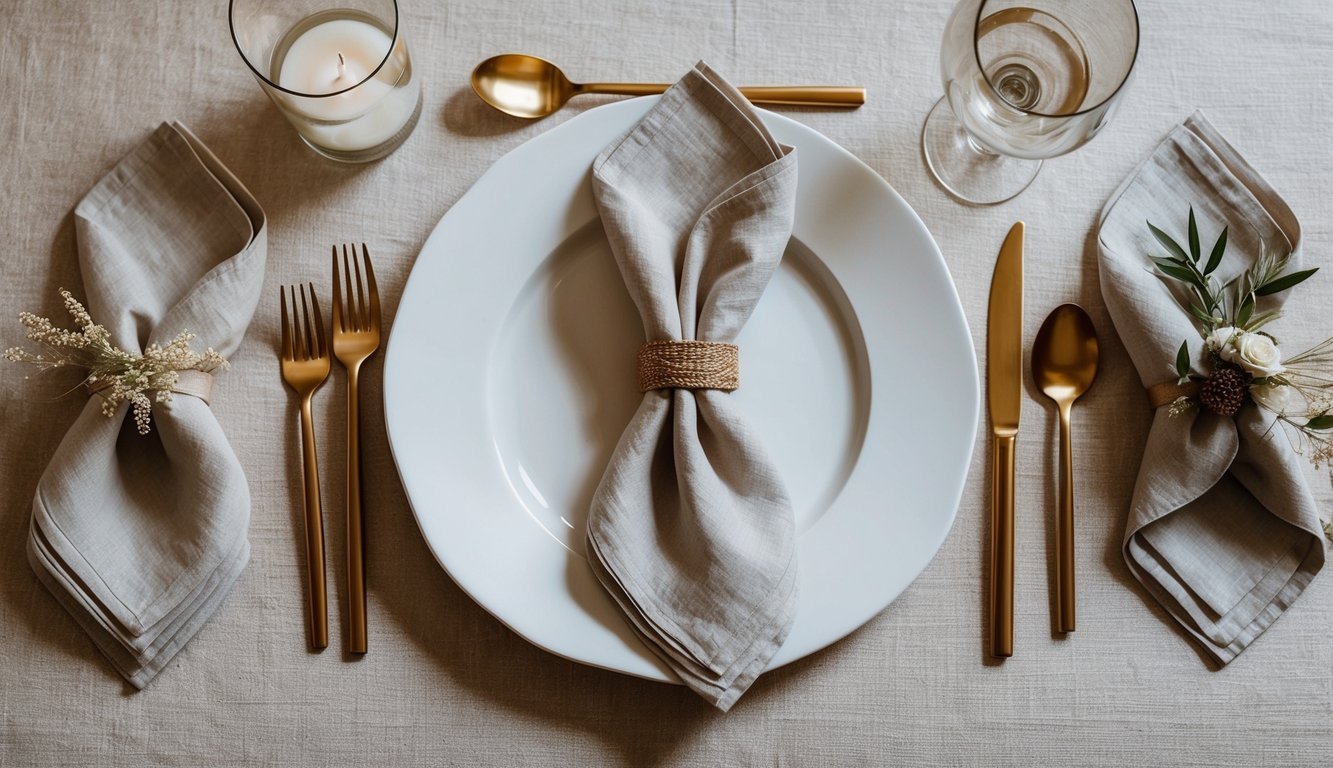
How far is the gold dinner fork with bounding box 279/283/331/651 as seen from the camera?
0.83m

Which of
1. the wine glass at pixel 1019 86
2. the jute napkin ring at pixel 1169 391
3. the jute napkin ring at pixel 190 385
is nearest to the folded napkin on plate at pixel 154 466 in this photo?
the jute napkin ring at pixel 190 385

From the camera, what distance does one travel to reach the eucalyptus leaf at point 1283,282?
0.86m

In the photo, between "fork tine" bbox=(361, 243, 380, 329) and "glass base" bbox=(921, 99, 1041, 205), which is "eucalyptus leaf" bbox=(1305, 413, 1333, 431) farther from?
"fork tine" bbox=(361, 243, 380, 329)

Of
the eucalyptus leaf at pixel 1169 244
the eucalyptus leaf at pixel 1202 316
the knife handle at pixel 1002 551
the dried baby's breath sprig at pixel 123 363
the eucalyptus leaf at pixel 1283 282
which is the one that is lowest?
the knife handle at pixel 1002 551

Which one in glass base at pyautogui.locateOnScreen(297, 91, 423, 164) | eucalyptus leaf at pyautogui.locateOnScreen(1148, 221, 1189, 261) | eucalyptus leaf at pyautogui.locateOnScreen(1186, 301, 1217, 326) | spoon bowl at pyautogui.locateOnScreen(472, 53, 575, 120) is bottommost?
eucalyptus leaf at pyautogui.locateOnScreen(1186, 301, 1217, 326)

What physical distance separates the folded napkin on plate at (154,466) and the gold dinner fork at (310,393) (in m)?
0.05

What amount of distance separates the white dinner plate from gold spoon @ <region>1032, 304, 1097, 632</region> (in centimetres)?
11

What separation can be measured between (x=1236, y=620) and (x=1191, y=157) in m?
0.49

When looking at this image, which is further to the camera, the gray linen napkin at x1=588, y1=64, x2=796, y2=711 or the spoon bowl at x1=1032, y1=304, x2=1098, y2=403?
the spoon bowl at x1=1032, y1=304, x2=1098, y2=403

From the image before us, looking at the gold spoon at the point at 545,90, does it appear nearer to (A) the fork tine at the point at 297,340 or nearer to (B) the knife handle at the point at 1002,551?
(A) the fork tine at the point at 297,340

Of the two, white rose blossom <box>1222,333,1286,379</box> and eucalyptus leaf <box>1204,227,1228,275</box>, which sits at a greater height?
eucalyptus leaf <box>1204,227,1228,275</box>

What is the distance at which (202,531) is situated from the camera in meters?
0.81

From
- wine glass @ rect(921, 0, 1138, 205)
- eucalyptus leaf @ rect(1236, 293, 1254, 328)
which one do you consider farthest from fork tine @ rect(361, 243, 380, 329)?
eucalyptus leaf @ rect(1236, 293, 1254, 328)

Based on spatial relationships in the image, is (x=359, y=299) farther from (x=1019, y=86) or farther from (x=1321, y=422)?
(x=1321, y=422)
